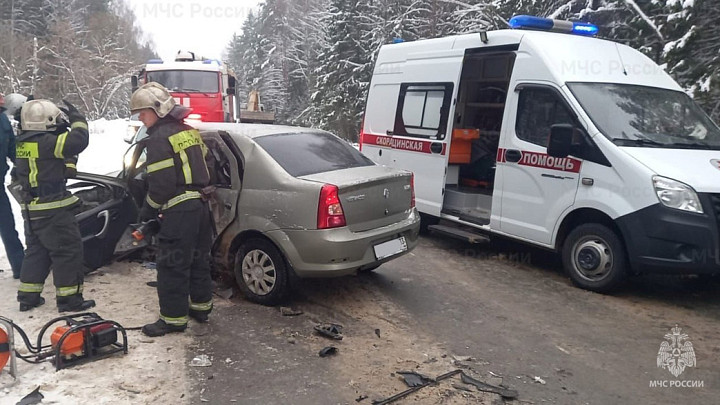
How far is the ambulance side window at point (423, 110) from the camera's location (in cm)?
723

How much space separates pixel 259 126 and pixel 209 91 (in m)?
9.41

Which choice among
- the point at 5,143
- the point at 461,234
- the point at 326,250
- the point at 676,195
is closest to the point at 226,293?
the point at 326,250

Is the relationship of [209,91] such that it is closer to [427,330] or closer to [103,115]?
[427,330]

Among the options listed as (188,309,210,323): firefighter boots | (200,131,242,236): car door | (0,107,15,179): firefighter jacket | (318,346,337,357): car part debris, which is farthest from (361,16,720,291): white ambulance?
(0,107,15,179): firefighter jacket

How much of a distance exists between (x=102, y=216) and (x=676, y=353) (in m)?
5.32

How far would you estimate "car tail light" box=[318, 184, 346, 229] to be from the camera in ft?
14.6

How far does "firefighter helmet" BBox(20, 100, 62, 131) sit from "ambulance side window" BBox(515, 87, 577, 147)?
476 centimetres

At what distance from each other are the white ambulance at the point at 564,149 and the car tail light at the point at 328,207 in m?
2.48

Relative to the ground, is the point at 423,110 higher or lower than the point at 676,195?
higher

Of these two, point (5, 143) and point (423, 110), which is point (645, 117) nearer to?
point (423, 110)

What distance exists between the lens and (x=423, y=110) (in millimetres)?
7531

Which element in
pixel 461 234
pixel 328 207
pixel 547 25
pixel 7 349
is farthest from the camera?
pixel 461 234

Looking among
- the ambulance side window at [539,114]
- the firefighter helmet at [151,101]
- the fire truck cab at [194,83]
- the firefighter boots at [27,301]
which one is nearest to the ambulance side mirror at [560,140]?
the ambulance side window at [539,114]

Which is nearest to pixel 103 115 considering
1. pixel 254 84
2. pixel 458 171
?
pixel 254 84
